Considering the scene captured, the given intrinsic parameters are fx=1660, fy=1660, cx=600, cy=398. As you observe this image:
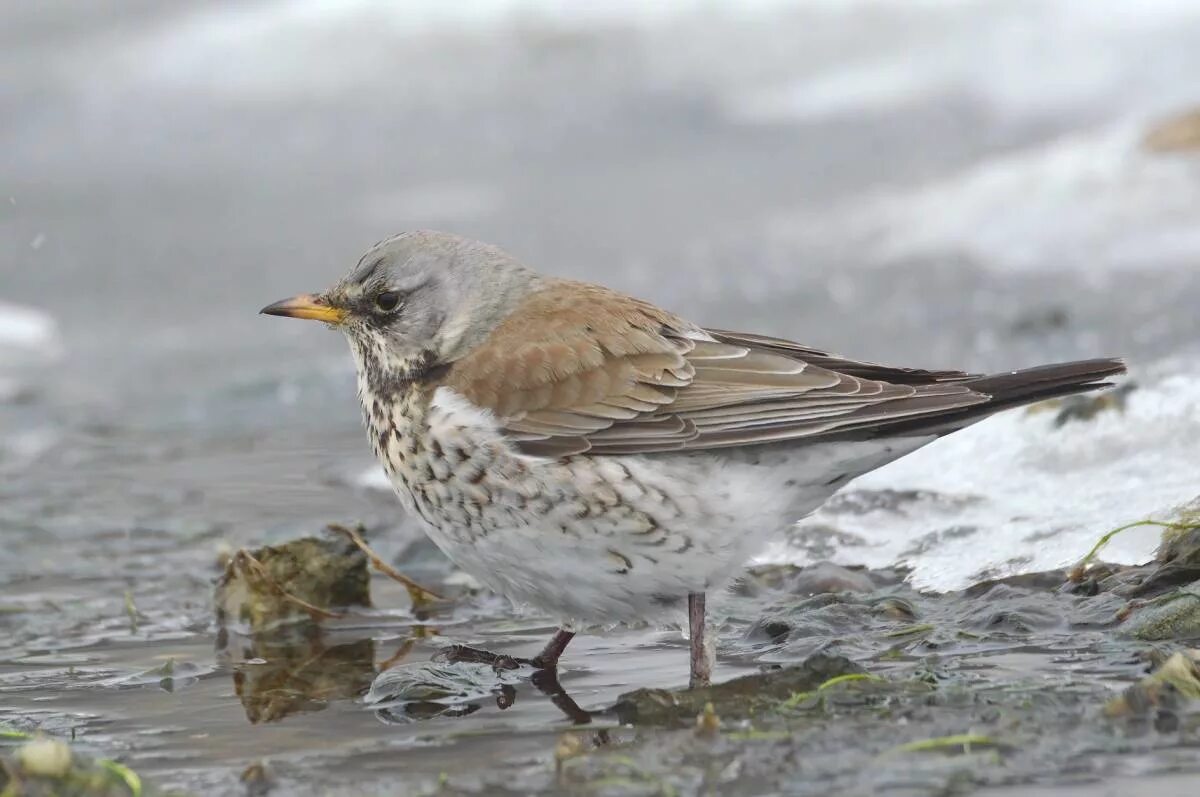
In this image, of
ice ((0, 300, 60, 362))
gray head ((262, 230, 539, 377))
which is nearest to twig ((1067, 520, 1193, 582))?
gray head ((262, 230, 539, 377))

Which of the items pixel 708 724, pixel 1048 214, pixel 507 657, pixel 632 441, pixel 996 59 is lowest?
pixel 708 724

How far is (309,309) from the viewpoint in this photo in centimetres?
612

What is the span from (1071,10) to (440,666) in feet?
37.2

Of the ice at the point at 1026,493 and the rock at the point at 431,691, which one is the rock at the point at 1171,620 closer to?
the ice at the point at 1026,493

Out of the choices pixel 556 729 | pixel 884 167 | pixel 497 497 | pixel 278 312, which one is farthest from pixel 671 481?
pixel 884 167

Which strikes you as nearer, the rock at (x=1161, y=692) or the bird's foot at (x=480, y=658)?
the rock at (x=1161, y=692)

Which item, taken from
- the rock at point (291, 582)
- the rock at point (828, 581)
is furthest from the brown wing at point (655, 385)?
the rock at point (291, 582)

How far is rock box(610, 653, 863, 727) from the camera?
476cm

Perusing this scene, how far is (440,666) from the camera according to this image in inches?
212

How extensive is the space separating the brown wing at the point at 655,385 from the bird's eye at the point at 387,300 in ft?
1.44

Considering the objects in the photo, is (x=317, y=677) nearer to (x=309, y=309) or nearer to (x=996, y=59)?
(x=309, y=309)

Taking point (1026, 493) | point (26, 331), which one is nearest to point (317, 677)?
point (1026, 493)

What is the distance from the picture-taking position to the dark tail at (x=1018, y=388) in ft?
16.8

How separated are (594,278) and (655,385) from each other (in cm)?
658
